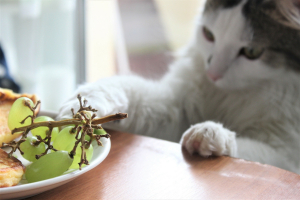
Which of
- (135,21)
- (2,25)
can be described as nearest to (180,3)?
(135,21)

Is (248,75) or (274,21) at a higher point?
(274,21)

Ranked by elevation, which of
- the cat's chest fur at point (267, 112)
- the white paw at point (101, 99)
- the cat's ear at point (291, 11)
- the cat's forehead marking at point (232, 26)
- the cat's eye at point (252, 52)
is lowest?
the cat's chest fur at point (267, 112)

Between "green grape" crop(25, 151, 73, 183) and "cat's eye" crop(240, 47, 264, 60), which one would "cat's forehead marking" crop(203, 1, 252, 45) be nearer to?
"cat's eye" crop(240, 47, 264, 60)

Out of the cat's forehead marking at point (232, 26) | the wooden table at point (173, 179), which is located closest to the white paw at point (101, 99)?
the wooden table at point (173, 179)

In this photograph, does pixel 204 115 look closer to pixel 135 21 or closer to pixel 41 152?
pixel 41 152

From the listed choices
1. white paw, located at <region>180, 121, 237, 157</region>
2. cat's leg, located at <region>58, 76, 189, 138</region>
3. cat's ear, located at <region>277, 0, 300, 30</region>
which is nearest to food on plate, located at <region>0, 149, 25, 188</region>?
cat's leg, located at <region>58, 76, 189, 138</region>

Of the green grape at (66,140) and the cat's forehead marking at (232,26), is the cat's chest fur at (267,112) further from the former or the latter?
the green grape at (66,140)
